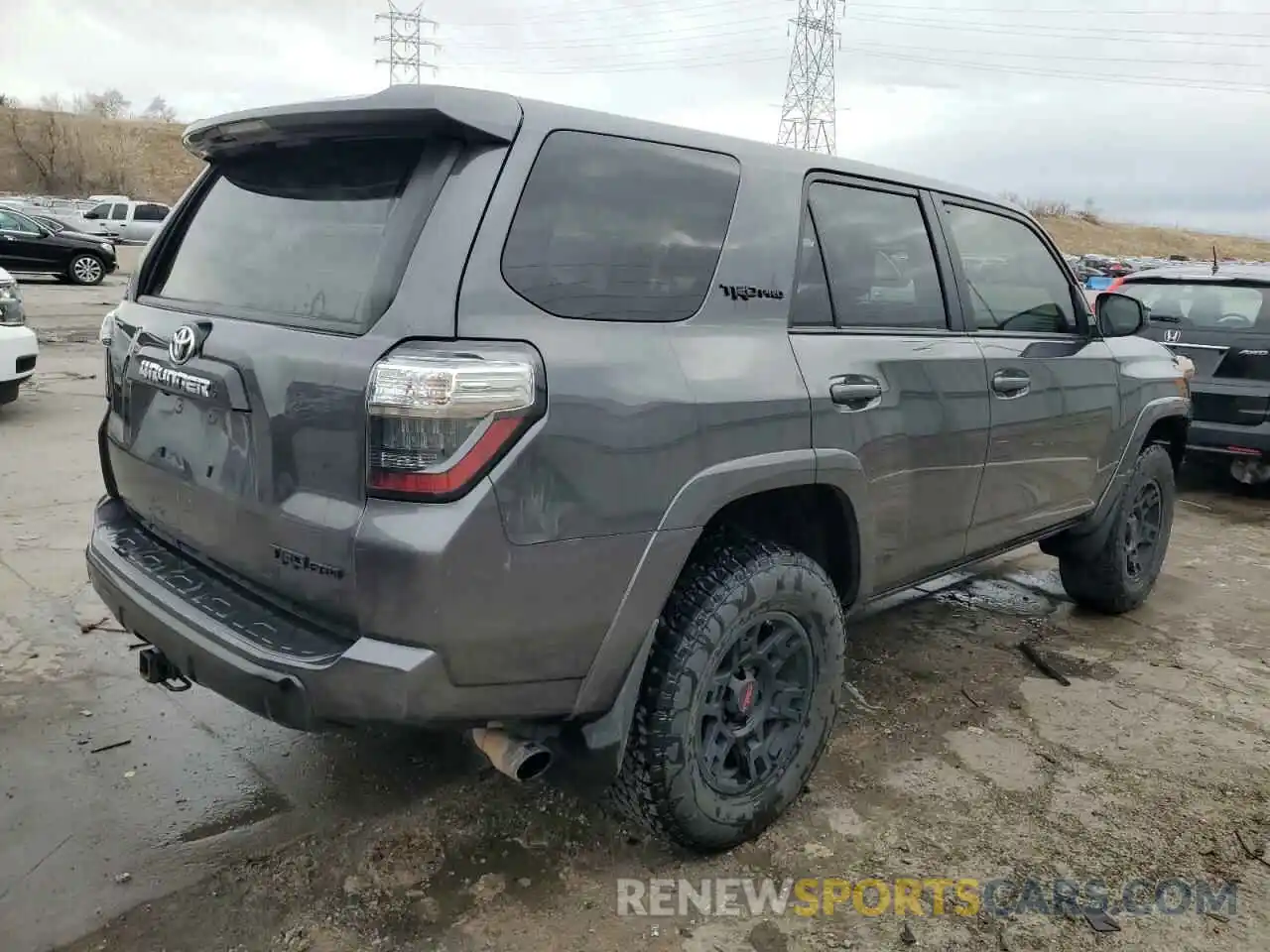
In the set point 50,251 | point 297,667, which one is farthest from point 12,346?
point 50,251

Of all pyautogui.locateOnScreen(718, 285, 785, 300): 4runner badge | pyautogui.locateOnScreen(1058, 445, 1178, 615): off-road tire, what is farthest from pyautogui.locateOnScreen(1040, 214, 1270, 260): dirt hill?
pyautogui.locateOnScreen(718, 285, 785, 300): 4runner badge

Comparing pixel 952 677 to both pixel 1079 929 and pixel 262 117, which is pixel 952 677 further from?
pixel 262 117

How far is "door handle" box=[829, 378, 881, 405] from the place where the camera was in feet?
8.82

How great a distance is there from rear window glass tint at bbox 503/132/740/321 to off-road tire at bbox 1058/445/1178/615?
286 centimetres

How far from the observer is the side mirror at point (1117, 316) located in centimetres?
412

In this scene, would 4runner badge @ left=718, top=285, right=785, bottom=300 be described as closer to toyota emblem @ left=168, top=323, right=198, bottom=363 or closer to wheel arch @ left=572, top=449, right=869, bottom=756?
wheel arch @ left=572, top=449, right=869, bottom=756

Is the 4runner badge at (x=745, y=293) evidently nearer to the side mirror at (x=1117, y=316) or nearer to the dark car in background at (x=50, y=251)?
the side mirror at (x=1117, y=316)

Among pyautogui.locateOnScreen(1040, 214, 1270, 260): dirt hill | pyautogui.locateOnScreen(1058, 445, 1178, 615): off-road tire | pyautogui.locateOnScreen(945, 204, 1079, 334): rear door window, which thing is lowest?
pyautogui.locateOnScreen(1058, 445, 1178, 615): off-road tire

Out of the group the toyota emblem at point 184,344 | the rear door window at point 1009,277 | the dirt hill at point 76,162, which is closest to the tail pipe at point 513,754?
the toyota emblem at point 184,344

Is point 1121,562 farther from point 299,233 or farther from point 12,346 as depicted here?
point 12,346

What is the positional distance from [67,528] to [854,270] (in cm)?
415

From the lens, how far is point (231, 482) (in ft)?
7.30

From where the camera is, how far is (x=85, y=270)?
758 inches

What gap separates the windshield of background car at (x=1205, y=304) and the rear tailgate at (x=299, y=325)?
6566 millimetres
